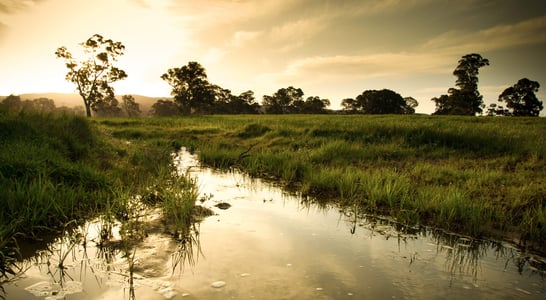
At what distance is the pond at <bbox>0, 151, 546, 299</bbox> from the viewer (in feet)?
10.8

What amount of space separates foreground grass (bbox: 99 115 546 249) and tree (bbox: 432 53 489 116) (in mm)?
50607

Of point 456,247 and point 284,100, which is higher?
point 284,100

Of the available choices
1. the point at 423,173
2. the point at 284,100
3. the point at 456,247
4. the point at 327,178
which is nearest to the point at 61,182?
the point at 327,178

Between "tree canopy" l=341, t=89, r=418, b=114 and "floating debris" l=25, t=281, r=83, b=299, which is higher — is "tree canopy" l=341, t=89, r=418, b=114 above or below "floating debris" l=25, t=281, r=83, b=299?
above

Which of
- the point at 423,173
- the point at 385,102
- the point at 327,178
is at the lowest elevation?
the point at 327,178

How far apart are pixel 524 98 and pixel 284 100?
182 feet

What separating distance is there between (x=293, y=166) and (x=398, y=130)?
7.37 metres

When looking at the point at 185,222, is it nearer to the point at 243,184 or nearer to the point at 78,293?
the point at 78,293

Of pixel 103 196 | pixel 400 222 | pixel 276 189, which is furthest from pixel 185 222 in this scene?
pixel 400 222

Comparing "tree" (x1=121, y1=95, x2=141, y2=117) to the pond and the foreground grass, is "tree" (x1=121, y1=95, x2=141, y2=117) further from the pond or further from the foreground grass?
the pond

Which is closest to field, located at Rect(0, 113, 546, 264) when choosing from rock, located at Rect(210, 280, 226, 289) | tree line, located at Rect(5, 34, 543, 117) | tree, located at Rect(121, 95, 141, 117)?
rock, located at Rect(210, 280, 226, 289)

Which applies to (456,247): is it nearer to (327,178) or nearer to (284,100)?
(327,178)

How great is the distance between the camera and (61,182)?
554 cm

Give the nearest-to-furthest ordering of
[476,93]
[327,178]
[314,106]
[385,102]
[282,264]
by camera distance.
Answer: [282,264] → [327,178] → [476,93] → [385,102] → [314,106]
